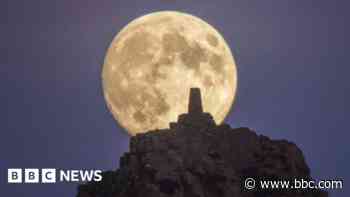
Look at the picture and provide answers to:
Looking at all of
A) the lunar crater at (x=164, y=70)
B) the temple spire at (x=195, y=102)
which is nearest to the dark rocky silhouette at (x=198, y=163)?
the temple spire at (x=195, y=102)

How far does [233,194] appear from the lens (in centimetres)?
9388

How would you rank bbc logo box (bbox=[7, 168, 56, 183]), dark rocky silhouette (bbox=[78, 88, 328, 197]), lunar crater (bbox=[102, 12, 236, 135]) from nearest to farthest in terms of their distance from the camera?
dark rocky silhouette (bbox=[78, 88, 328, 197]) < bbc logo box (bbox=[7, 168, 56, 183]) < lunar crater (bbox=[102, 12, 236, 135])

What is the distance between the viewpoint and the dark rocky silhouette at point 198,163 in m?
91.2

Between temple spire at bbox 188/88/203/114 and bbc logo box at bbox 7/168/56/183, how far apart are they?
59.5 ft

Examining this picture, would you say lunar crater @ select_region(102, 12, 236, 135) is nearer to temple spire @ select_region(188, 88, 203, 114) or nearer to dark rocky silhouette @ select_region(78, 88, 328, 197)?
temple spire @ select_region(188, 88, 203, 114)

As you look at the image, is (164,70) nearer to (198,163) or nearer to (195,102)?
(195,102)

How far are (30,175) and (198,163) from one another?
67.4 ft

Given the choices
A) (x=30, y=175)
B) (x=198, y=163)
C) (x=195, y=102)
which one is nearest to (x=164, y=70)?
(x=195, y=102)

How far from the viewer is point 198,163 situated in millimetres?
94000

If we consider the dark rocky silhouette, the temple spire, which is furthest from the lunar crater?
the dark rocky silhouette

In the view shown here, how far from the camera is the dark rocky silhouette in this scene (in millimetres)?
91188

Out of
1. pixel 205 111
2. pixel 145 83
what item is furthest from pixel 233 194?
pixel 145 83

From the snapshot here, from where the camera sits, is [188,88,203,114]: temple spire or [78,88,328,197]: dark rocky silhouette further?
[188,88,203,114]: temple spire

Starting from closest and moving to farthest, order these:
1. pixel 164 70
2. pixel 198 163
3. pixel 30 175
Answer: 1. pixel 198 163
2. pixel 30 175
3. pixel 164 70
